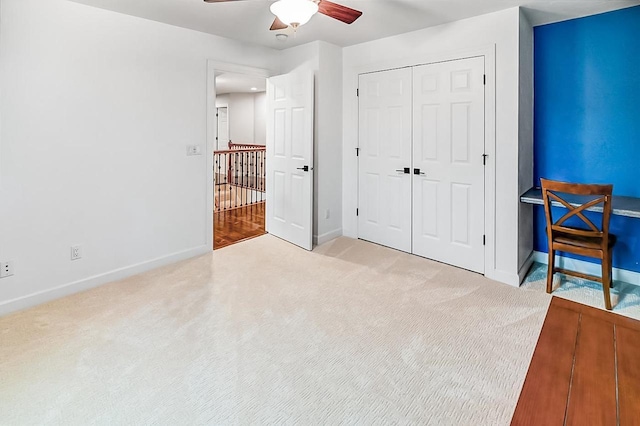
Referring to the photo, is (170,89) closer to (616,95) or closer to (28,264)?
(28,264)

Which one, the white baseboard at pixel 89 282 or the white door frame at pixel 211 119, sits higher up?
the white door frame at pixel 211 119

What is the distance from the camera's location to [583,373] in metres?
1.29

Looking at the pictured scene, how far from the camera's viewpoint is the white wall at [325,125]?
426 cm

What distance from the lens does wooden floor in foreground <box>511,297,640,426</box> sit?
3.65 ft

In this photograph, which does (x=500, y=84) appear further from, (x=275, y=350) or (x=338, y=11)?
(x=275, y=350)

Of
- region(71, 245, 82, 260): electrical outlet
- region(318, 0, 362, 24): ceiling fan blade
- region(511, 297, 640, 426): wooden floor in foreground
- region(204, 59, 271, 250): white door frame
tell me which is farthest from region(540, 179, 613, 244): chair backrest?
region(71, 245, 82, 260): electrical outlet

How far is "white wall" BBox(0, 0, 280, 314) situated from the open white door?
30.9 inches

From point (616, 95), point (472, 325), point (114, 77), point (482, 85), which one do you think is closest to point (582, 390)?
point (472, 325)

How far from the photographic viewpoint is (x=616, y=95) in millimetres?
3145

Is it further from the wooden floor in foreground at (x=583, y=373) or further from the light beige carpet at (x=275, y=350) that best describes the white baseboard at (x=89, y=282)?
the wooden floor in foreground at (x=583, y=373)

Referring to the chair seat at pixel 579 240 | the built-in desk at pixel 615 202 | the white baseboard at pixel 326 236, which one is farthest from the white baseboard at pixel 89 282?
the chair seat at pixel 579 240

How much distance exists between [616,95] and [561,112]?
0.41m

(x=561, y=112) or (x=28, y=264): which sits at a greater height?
(x=561, y=112)

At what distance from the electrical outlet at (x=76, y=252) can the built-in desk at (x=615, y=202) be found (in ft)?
12.6
